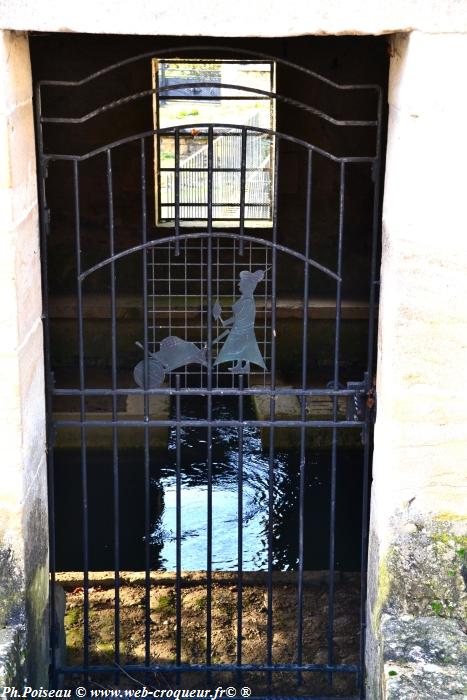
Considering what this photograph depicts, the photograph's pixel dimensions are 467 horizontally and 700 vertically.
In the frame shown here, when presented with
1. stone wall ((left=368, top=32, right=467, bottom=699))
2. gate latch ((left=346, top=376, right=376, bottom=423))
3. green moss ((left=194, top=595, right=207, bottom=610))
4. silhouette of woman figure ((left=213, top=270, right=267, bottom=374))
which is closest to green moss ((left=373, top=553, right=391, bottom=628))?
stone wall ((left=368, top=32, right=467, bottom=699))

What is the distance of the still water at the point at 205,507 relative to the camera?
6.85 metres

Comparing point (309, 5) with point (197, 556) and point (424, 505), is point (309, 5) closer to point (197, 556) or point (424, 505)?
point (424, 505)

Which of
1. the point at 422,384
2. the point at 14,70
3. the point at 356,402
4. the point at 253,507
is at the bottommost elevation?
the point at 253,507

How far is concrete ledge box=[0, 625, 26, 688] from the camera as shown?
351 centimetres

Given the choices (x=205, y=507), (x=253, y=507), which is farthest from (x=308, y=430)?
(x=205, y=507)

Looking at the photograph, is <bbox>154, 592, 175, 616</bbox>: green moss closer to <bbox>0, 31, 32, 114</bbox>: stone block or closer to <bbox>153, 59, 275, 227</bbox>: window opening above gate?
<bbox>0, 31, 32, 114</bbox>: stone block

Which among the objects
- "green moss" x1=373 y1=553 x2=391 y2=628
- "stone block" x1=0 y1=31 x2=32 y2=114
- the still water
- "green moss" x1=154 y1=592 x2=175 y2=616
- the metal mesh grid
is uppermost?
"stone block" x1=0 y1=31 x2=32 y2=114

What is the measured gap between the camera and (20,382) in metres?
3.64

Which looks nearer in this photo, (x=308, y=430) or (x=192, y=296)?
(x=308, y=430)

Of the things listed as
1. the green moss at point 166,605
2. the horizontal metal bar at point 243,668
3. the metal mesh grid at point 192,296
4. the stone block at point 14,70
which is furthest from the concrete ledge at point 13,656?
the metal mesh grid at point 192,296

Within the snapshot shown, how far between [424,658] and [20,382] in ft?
5.92

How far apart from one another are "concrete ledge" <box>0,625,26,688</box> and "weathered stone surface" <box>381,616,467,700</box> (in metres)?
1.36

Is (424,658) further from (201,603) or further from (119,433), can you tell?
(119,433)

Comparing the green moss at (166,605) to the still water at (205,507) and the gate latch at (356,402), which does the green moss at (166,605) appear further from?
the gate latch at (356,402)
